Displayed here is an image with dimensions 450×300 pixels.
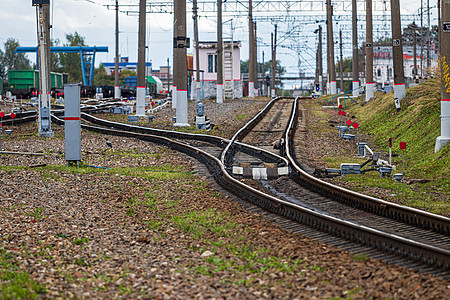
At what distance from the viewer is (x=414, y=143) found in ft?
68.5

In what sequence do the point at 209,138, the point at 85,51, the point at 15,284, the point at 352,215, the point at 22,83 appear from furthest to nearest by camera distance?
the point at 85,51 → the point at 22,83 → the point at 209,138 → the point at 352,215 → the point at 15,284

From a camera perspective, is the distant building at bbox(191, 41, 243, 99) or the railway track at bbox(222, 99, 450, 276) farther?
the distant building at bbox(191, 41, 243, 99)

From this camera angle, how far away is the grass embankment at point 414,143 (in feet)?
41.4

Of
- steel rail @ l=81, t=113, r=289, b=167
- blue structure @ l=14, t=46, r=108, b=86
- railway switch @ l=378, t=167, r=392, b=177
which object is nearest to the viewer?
railway switch @ l=378, t=167, r=392, b=177

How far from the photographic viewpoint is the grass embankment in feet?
41.4

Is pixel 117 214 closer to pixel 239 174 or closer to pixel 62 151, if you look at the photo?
pixel 239 174

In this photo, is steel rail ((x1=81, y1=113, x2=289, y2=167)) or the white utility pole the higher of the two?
the white utility pole

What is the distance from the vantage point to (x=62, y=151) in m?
21.9

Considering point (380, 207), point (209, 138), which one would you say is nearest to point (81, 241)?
point (380, 207)

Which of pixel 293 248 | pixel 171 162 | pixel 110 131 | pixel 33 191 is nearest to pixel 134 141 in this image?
pixel 110 131

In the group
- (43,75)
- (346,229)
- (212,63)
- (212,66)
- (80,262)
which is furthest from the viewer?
(212,63)

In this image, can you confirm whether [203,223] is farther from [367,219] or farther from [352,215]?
[367,219]

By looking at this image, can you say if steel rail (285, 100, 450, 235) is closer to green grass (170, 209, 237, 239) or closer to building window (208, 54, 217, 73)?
green grass (170, 209, 237, 239)

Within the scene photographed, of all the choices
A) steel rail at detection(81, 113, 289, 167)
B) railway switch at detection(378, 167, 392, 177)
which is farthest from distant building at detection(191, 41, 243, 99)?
railway switch at detection(378, 167, 392, 177)
